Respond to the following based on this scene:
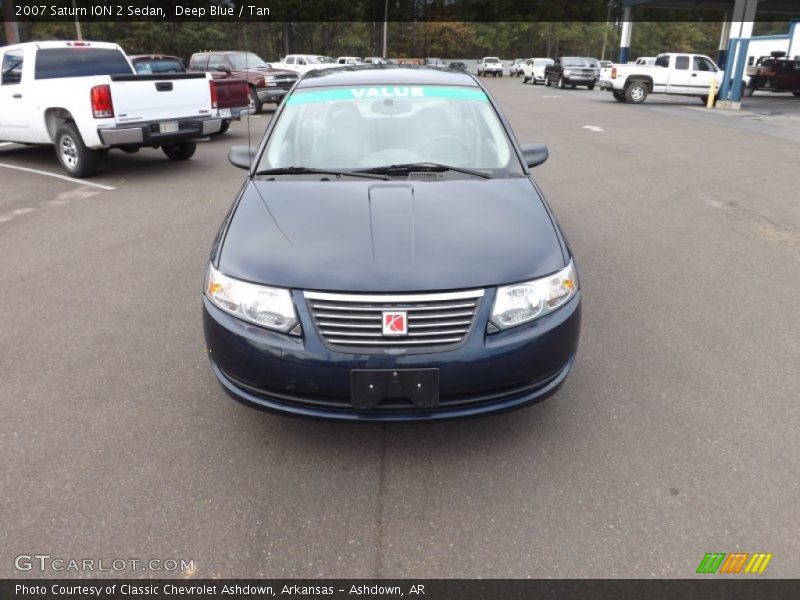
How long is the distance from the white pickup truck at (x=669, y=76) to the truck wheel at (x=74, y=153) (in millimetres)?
20760

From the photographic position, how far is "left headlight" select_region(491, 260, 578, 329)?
2.76m

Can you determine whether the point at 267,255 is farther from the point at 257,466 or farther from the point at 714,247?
the point at 714,247

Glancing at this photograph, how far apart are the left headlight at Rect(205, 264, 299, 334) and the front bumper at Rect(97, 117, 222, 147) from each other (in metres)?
7.01

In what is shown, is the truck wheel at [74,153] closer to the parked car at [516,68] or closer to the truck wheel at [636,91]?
the truck wheel at [636,91]

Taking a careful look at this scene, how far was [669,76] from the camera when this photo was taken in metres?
23.7

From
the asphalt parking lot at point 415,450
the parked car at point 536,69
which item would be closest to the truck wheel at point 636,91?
the parked car at point 536,69

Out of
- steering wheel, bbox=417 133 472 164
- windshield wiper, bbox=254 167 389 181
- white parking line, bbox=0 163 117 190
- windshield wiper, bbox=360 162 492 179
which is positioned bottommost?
white parking line, bbox=0 163 117 190

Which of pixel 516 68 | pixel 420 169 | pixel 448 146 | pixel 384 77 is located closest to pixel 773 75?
pixel 516 68

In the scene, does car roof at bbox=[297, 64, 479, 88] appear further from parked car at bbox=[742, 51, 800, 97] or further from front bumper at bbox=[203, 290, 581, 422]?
parked car at bbox=[742, 51, 800, 97]

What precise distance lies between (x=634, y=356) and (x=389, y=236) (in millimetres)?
1975

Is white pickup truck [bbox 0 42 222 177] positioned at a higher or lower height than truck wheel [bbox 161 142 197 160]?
higher

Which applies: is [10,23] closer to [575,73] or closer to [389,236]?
[389,236]

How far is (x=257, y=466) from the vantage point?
2.95m

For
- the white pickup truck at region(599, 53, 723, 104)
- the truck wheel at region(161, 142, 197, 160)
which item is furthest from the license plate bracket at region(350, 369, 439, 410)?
the white pickup truck at region(599, 53, 723, 104)
